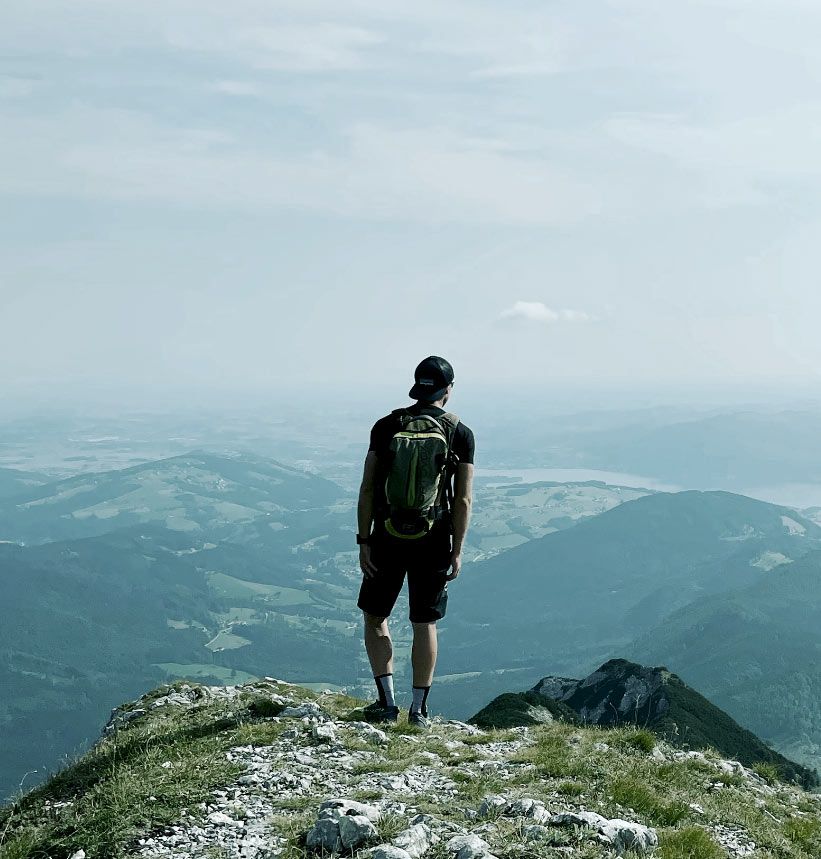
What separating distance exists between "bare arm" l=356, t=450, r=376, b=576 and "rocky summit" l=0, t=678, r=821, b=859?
2.24 m

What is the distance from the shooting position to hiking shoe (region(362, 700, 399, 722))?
10.9 metres

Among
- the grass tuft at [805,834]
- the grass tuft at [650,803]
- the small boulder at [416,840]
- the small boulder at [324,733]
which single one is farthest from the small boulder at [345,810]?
the grass tuft at [805,834]

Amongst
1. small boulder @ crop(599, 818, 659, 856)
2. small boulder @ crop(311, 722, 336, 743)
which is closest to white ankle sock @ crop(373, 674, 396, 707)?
small boulder @ crop(311, 722, 336, 743)

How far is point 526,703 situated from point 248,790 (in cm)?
2960

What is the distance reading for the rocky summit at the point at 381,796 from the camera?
6301mm

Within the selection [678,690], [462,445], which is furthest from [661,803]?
[678,690]

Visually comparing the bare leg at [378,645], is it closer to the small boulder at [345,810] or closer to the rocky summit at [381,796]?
the rocky summit at [381,796]

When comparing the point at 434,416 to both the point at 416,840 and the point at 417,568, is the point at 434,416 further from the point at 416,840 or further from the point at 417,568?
the point at 416,840

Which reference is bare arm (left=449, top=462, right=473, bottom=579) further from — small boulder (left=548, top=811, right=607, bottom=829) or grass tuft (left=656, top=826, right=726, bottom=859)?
grass tuft (left=656, top=826, right=726, bottom=859)

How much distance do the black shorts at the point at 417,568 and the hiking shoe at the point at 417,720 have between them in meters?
1.82

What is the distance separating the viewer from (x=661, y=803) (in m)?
7.76

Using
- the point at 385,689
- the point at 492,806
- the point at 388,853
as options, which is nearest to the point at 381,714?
the point at 385,689

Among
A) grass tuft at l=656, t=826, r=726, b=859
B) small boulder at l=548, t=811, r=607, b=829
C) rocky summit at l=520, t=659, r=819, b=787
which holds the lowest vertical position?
rocky summit at l=520, t=659, r=819, b=787

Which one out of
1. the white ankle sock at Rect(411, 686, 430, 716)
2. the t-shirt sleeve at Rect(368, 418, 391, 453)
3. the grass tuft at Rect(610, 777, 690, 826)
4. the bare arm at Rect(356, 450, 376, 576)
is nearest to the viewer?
the grass tuft at Rect(610, 777, 690, 826)
